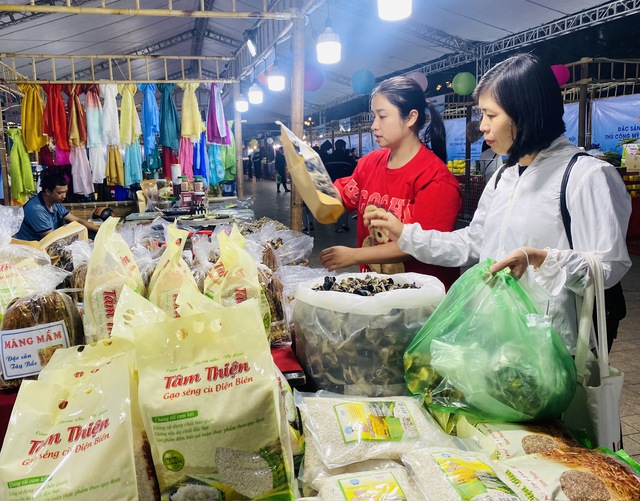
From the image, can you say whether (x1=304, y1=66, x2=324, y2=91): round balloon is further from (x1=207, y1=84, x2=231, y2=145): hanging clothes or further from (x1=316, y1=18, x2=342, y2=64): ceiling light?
(x1=316, y1=18, x2=342, y2=64): ceiling light

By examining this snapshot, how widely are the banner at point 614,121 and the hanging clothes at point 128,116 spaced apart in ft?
28.0

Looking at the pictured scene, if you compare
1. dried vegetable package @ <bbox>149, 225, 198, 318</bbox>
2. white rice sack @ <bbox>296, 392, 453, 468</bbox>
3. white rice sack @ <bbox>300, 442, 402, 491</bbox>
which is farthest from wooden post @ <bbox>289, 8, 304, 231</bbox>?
white rice sack @ <bbox>300, 442, 402, 491</bbox>

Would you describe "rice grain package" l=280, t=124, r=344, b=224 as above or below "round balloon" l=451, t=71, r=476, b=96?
below

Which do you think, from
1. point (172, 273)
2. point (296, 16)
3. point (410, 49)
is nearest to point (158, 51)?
point (410, 49)

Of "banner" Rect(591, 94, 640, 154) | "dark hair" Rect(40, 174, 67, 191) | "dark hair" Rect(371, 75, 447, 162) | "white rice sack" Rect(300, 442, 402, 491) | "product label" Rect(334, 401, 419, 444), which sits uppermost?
"banner" Rect(591, 94, 640, 154)

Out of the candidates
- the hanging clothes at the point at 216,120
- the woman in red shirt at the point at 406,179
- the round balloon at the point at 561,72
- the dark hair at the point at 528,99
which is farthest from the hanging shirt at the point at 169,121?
the dark hair at the point at 528,99

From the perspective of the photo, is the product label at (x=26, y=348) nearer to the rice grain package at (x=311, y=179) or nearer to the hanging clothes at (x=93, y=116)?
the rice grain package at (x=311, y=179)

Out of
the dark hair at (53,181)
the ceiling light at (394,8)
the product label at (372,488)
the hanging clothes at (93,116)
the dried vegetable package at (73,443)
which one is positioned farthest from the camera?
Result: the hanging clothes at (93,116)

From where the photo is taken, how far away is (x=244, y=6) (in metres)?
12.2

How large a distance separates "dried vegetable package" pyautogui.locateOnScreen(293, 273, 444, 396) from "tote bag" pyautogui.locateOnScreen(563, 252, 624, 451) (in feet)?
1.33

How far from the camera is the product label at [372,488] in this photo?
3.23ft

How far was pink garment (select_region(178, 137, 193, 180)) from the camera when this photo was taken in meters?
8.18

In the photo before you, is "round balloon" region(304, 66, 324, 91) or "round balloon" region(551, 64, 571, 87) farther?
"round balloon" region(304, 66, 324, 91)

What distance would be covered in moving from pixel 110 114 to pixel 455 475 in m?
7.48
